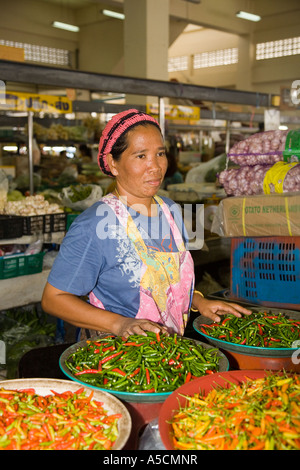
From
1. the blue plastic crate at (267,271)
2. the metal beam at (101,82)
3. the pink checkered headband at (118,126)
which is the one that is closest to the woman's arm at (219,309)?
the blue plastic crate at (267,271)

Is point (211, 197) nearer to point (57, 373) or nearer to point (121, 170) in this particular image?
point (121, 170)

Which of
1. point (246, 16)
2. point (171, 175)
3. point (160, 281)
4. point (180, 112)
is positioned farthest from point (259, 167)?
point (246, 16)

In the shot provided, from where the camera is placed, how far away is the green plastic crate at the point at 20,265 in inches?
143

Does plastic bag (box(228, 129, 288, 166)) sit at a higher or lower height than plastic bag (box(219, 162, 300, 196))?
higher

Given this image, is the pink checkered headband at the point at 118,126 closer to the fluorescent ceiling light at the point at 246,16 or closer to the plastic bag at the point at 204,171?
the plastic bag at the point at 204,171

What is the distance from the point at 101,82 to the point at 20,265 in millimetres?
1586

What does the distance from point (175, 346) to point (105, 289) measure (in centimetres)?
59

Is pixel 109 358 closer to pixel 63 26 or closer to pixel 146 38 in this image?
pixel 146 38

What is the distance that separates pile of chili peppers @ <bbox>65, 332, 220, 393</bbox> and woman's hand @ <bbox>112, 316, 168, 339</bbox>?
0.8 inches

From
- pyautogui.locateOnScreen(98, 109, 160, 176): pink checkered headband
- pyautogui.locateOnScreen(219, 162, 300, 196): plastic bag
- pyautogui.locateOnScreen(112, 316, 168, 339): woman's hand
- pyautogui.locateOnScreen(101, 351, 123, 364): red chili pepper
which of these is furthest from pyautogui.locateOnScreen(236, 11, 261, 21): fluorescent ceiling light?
pyautogui.locateOnScreen(101, 351, 123, 364): red chili pepper

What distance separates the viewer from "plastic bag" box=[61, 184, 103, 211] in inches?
191

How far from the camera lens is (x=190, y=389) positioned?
4.93ft

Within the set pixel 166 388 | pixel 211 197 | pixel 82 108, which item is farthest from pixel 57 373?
pixel 82 108

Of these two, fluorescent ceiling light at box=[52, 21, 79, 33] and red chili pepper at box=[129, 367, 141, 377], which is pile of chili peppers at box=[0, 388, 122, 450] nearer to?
red chili pepper at box=[129, 367, 141, 377]
